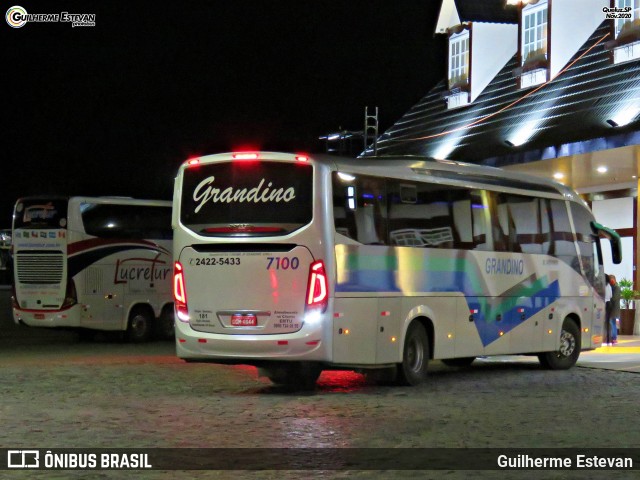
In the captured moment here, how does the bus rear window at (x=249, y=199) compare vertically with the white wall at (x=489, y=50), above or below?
below

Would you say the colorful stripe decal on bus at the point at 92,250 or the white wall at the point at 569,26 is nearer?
the white wall at the point at 569,26

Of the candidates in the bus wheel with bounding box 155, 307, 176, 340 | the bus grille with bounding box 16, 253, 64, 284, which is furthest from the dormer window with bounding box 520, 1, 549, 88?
the bus grille with bounding box 16, 253, 64, 284

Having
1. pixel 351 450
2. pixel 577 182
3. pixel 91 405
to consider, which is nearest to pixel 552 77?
pixel 577 182

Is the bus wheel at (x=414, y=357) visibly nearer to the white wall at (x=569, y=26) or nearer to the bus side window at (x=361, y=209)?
the bus side window at (x=361, y=209)

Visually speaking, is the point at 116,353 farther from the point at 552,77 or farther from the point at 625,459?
the point at 625,459

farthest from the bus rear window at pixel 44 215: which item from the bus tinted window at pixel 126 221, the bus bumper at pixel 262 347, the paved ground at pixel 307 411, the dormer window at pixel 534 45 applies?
the bus bumper at pixel 262 347

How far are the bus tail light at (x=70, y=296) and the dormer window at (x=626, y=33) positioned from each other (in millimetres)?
13658

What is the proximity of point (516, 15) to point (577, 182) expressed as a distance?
5.66 m

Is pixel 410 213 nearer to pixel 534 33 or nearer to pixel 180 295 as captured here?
pixel 180 295

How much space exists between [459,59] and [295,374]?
61.2 ft

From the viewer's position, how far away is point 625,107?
74.6 feet

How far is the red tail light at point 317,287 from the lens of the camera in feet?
49.3

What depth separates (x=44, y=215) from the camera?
90.0 feet

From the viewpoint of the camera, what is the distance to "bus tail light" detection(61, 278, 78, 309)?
27.4 metres
